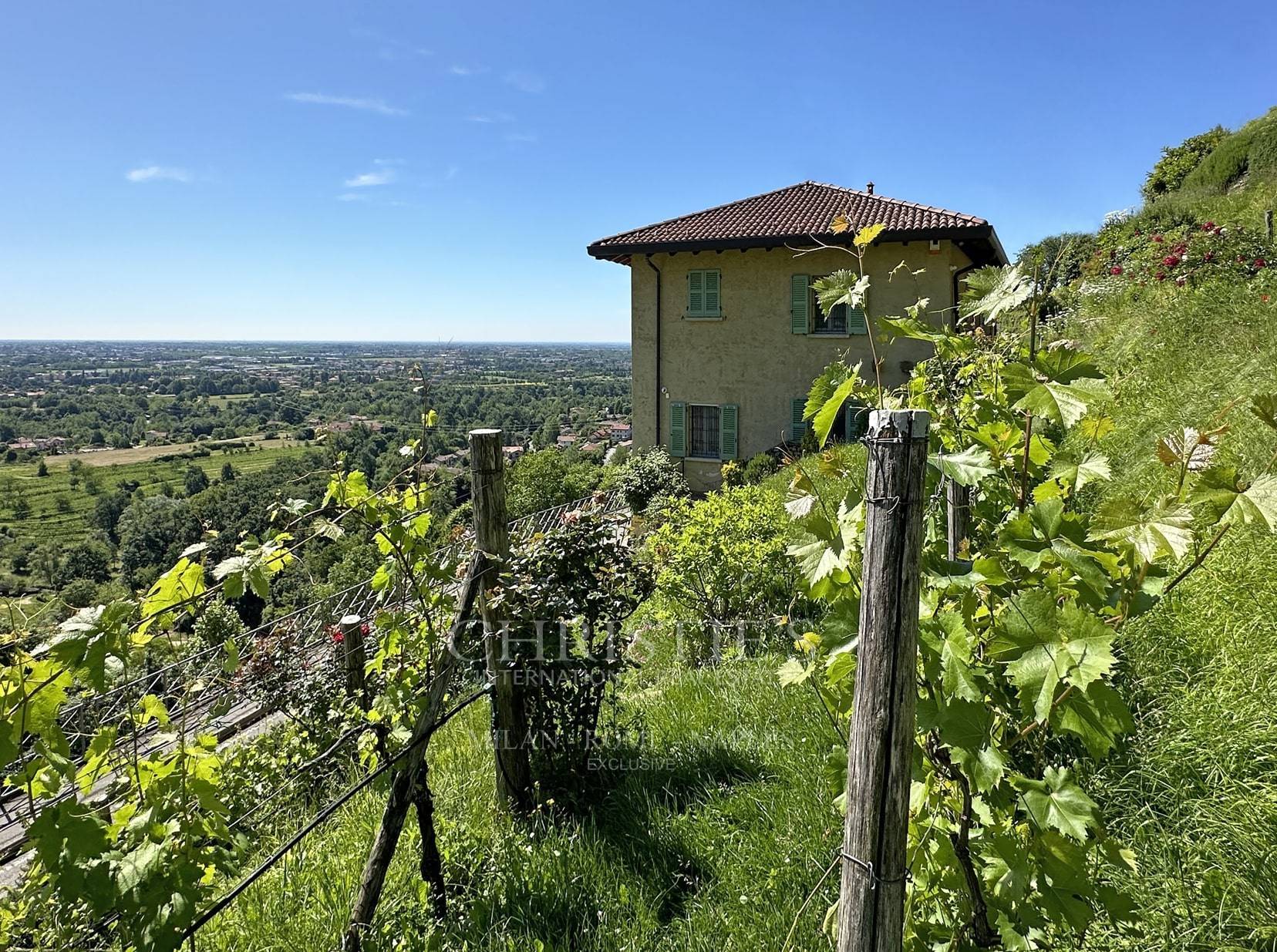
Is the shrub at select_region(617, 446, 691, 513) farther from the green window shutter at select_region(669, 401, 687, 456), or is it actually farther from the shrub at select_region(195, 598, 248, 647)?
the shrub at select_region(195, 598, 248, 647)

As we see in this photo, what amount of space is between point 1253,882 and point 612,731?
7.99 ft

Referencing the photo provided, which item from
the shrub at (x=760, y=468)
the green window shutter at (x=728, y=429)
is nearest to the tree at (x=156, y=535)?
the shrub at (x=760, y=468)

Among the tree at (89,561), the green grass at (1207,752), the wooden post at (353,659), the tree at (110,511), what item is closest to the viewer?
the green grass at (1207,752)

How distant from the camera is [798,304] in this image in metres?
13.6

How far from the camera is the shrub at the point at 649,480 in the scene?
13375 millimetres

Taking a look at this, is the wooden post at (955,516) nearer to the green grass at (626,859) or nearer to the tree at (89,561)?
the green grass at (626,859)

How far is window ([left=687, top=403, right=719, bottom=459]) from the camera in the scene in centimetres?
1458

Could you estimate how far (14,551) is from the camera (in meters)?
22.0

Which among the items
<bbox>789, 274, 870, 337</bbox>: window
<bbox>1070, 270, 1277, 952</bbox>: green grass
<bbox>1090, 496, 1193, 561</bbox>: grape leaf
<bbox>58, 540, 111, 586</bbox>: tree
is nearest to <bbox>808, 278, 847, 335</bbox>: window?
<bbox>789, 274, 870, 337</bbox>: window

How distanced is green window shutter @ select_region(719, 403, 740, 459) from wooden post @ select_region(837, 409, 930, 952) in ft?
42.8

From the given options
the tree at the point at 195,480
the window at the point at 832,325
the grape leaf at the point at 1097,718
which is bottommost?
the tree at the point at 195,480

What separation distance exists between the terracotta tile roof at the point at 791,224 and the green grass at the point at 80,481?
19323 mm

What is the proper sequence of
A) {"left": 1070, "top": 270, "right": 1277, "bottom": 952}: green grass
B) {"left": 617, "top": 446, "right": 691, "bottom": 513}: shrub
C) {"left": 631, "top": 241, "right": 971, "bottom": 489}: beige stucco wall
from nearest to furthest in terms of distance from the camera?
{"left": 1070, "top": 270, "right": 1277, "bottom": 952}: green grass
{"left": 631, "top": 241, "right": 971, "bottom": 489}: beige stucco wall
{"left": 617, "top": 446, "right": 691, "bottom": 513}: shrub

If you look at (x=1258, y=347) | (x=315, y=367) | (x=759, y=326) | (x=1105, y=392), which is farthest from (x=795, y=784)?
(x=759, y=326)
